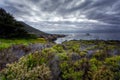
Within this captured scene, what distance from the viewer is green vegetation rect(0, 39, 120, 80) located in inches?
308

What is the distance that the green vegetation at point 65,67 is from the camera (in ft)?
25.7

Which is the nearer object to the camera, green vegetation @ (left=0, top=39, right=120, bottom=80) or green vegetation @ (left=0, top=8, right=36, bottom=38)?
green vegetation @ (left=0, top=39, right=120, bottom=80)

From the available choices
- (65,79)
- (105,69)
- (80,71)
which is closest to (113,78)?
(105,69)

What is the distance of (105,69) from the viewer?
25.9ft

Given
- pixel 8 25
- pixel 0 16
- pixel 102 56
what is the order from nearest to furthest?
pixel 102 56 → pixel 8 25 → pixel 0 16

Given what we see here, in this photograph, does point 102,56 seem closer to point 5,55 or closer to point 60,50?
point 60,50

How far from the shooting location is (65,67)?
831 cm

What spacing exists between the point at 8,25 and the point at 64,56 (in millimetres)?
17392

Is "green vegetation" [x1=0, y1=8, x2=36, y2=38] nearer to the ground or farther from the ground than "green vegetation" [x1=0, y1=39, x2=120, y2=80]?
farther from the ground

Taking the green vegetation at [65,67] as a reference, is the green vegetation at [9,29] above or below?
above

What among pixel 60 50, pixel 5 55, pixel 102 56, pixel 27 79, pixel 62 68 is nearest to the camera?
pixel 27 79

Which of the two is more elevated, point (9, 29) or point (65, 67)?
point (9, 29)

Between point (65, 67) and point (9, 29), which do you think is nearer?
point (65, 67)

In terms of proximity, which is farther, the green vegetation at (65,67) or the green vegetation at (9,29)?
the green vegetation at (9,29)
